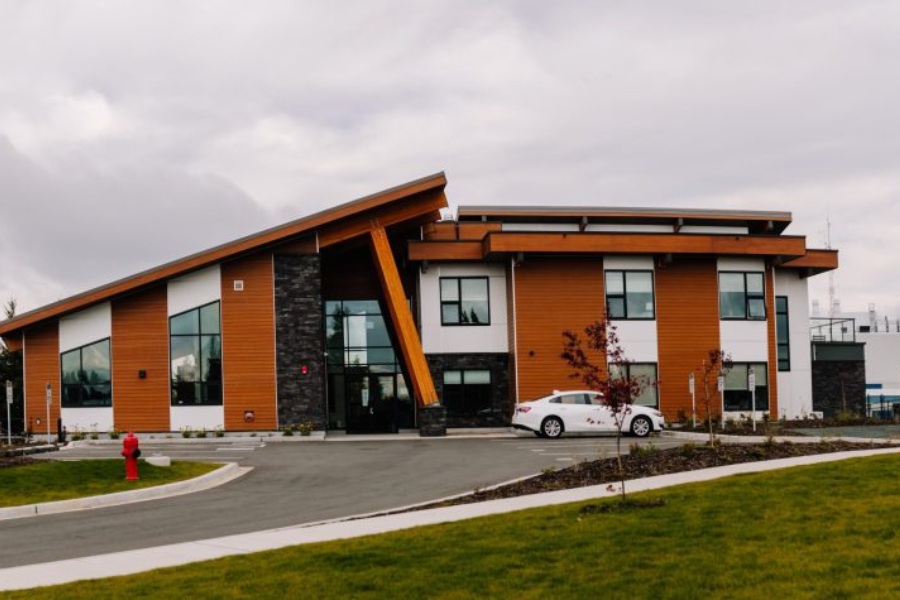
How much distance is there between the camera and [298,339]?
32.5m

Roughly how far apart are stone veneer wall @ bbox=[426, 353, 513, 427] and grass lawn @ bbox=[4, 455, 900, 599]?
2290cm

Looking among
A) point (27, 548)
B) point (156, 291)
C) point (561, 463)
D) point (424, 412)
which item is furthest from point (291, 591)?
point (156, 291)

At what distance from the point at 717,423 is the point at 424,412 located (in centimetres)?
1004

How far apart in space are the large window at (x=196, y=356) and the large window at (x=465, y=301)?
8240 mm

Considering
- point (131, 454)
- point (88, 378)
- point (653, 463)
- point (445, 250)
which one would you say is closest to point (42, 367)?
point (88, 378)

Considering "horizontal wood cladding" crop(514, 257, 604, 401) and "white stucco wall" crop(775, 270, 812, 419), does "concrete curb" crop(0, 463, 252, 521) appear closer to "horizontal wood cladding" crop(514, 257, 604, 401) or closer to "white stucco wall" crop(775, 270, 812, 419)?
"horizontal wood cladding" crop(514, 257, 604, 401)

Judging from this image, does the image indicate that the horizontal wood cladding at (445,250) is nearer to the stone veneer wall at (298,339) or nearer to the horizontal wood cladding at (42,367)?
the stone veneer wall at (298,339)

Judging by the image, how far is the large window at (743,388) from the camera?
35781mm

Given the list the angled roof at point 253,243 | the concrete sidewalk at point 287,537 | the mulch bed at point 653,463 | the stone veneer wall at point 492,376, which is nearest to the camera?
the concrete sidewalk at point 287,537

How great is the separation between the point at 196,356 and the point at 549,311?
12309mm

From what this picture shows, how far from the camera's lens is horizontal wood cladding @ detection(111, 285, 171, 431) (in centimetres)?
3222

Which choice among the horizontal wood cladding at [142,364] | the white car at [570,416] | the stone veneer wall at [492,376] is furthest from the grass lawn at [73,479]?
the stone veneer wall at [492,376]

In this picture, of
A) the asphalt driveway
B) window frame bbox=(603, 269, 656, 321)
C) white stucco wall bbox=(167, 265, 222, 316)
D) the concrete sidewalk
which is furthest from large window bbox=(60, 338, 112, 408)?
the concrete sidewalk

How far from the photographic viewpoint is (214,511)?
15.2 metres
